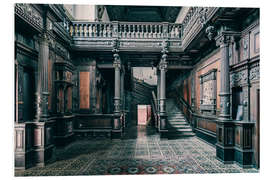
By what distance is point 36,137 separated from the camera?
161 inches

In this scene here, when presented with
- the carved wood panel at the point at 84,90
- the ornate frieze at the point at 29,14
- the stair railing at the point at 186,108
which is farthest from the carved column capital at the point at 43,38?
the stair railing at the point at 186,108

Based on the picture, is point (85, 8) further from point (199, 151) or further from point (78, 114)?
point (199, 151)

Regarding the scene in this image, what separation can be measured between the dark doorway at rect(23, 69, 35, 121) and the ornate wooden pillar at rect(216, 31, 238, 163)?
5475 mm

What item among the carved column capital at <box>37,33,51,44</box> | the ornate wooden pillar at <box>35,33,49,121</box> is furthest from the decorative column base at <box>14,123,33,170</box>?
the carved column capital at <box>37,33,51,44</box>

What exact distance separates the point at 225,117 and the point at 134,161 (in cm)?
279

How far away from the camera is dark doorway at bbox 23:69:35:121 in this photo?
437 cm

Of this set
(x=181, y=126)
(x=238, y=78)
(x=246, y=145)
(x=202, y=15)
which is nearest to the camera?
(x=246, y=145)

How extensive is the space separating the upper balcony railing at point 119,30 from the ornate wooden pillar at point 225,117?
9.92 feet

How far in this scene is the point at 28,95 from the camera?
14.8ft

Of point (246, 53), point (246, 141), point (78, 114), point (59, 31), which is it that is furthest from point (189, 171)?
point (59, 31)

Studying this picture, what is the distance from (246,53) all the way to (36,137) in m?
6.05

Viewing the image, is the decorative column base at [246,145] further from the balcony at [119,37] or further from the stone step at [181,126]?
the balcony at [119,37]

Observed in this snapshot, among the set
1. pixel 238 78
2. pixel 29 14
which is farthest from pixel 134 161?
pixel 29 14

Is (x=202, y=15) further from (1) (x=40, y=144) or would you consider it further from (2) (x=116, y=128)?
(1) (x=40, y=144)
